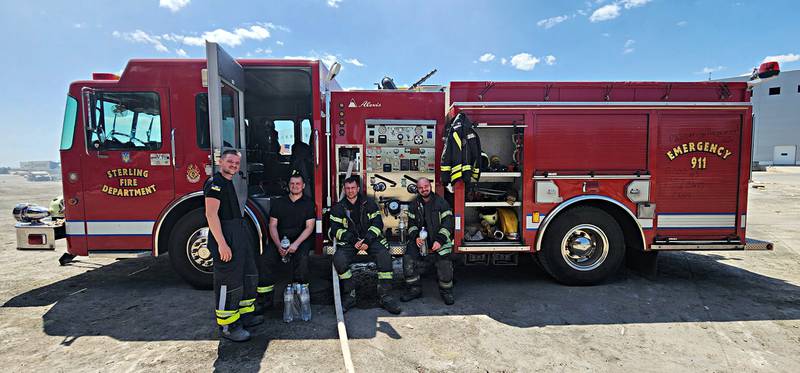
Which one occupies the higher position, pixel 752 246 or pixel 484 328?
pixel 752 246

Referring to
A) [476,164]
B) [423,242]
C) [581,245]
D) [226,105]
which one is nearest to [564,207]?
[581,245]

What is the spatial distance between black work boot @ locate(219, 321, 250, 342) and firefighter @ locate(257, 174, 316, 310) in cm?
59

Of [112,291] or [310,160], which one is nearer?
[112,291]

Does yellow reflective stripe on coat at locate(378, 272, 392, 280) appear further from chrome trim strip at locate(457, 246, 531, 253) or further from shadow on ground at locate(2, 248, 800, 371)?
chrome trim strip at locate(457, 246, 531, 253)

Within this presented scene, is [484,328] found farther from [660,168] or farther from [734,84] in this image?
[734,84]

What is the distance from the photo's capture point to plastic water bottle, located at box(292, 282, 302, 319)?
4.05 m

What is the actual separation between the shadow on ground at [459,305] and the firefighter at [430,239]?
267 millimetres

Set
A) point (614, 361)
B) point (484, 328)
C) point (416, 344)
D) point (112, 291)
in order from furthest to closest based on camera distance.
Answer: point (112, 291)
point (484, 328)
point (416, 344)
point (614, 361)

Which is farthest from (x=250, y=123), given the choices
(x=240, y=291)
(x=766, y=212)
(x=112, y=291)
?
(x=766, y=212)

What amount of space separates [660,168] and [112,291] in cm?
716

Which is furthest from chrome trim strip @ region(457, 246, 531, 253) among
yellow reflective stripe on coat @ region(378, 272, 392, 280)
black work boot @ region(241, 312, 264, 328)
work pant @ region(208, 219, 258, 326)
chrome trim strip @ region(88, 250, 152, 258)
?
chrome trim strip @ region(88, 250, 152, 258)

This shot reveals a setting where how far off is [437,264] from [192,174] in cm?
322

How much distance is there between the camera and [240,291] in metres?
3.63

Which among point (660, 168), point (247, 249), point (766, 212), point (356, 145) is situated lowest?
point (766, 212)
